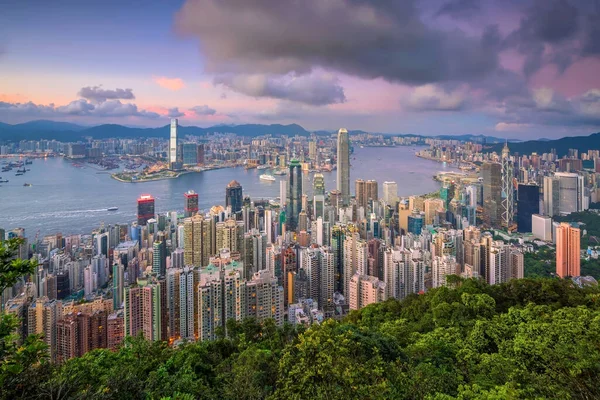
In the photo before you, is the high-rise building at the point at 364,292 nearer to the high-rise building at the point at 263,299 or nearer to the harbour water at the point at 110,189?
the high-rise building at the point at 263,299

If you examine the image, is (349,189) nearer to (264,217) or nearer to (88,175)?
(264,217)

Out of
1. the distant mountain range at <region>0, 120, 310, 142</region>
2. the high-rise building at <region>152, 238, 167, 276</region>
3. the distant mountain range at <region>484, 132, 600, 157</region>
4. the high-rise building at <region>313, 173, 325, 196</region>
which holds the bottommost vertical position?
the high-rise building at <region>152, 238, 167, 276</region>

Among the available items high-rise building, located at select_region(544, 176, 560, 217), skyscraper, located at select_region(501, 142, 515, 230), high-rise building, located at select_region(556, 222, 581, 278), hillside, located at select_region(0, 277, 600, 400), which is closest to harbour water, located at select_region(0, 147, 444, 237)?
skyscraper, located at select_region(501, 142, 515, 230)

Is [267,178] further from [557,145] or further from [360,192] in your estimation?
[557,145]

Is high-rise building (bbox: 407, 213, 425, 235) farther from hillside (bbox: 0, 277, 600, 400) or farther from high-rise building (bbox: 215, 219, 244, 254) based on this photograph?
hillside (bbox: 0, 277, 600, 400)

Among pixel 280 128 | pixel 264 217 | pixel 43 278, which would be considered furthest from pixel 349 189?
pixel 43 278

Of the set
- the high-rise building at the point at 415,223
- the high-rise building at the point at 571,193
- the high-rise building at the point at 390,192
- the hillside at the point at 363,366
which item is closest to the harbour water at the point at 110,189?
the high-rise building at the point at 390,192
